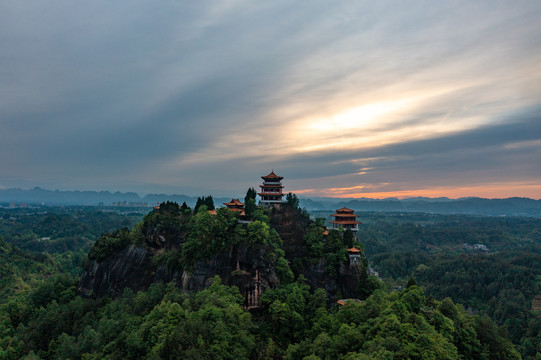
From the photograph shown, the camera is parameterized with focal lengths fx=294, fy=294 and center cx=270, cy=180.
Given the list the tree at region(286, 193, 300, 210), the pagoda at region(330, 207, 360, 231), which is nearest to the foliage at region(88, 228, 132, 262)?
the tree at region(286, 193, 300, 210)

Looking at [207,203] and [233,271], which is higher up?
[207,203]

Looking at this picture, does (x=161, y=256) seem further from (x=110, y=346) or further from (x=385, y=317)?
(x=385, y=317)

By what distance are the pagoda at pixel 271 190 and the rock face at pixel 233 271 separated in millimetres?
2767

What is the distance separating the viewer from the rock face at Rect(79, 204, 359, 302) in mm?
38188

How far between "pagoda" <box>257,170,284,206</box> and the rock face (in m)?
2.77

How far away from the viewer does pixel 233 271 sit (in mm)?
38531

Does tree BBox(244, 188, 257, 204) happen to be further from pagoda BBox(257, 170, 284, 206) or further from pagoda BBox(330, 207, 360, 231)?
pagoda BBox(330, 207, 360, 231)

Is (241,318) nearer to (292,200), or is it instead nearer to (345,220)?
(292,200)

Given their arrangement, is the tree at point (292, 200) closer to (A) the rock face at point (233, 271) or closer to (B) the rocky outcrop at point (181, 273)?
(A) the rock face at point (233, 271)

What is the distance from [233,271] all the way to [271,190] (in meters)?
17.6

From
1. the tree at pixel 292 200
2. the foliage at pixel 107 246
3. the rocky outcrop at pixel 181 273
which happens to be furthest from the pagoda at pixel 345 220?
the foliage at pixel 107 246

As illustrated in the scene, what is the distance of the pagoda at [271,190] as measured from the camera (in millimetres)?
51284

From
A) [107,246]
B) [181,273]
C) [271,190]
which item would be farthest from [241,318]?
[107,246]

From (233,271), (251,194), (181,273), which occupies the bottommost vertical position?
(181,273)
